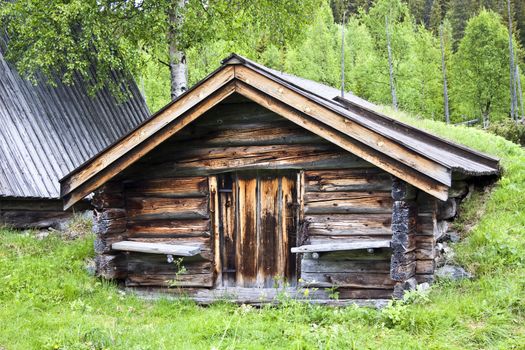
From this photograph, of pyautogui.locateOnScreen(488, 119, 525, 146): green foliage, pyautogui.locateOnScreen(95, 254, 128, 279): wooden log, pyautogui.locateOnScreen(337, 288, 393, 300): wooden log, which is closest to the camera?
pyautogui.locateOnScreen(337, 288, 393, 300): wooden log

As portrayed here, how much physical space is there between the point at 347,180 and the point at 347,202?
1.01 ft

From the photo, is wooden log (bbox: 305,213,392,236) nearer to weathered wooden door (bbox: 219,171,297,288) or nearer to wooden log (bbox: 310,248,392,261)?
wooden log (bbox: 310,248,392,261)

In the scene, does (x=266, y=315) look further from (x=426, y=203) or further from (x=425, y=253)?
(x=426, y=203)

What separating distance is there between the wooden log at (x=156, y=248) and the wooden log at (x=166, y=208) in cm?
47

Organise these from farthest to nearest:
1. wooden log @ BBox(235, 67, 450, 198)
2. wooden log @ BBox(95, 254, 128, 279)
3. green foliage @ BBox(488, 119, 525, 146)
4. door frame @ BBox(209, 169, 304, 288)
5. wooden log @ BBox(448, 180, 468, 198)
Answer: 1. green foliage @ BBox(488, 119, 525, 146)
2. wooden log @ BBox(448, 180, 468, 198)
3. wooden log @ BBox(95, 254, 128, 279)
4. door frame @ BBox(209, 169, 304, 288)
5. wooden log @ BBox(235, 67, 450, 198)

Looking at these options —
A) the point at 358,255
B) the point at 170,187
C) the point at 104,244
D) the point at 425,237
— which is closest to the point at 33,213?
the point at 104,244

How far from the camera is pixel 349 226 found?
7305 millimetres

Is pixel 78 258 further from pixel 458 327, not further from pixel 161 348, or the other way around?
pixel 458 327

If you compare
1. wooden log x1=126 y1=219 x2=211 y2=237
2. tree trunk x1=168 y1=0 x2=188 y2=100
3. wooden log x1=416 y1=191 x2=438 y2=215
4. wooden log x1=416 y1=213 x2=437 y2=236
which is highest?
tree trunk x1=168 y1=0 x2=188 y2=100

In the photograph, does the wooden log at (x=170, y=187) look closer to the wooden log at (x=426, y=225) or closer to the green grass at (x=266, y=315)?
the green grass at (x=266, y=315)

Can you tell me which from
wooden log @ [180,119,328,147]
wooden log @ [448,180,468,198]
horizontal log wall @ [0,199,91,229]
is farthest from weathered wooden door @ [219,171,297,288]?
horizontal log wall @ [0,199,91,229]

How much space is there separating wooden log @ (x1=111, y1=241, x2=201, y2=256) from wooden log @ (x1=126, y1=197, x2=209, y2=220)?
472 millimetres

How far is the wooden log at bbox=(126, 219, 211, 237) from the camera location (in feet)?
26.5

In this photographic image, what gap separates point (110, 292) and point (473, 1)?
56590mm
